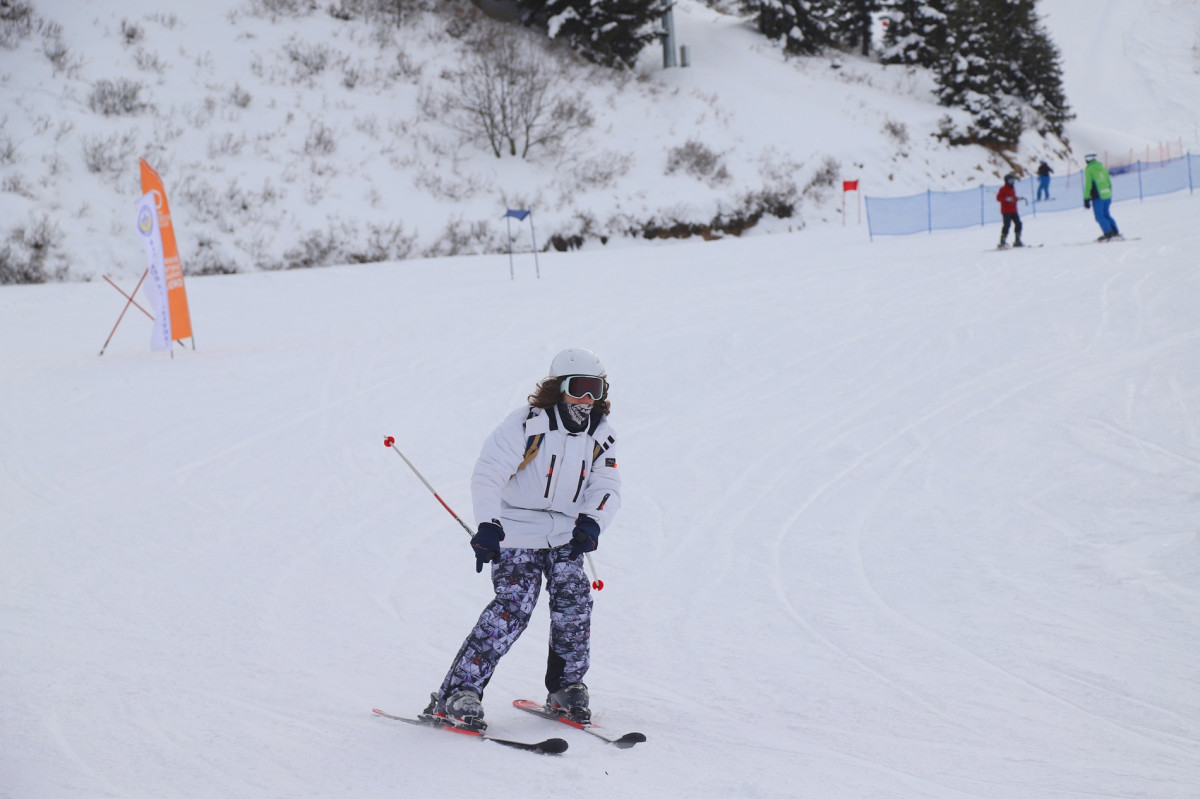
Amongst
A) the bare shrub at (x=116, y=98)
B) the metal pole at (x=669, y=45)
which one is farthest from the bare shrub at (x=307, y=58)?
the metal pole at (x=669, y=45)

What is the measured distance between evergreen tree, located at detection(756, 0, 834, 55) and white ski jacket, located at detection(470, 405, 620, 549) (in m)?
A: 42.3

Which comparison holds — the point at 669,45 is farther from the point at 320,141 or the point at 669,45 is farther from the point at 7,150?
the point at 7,150

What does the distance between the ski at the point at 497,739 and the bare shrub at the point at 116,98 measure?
84.7 feet

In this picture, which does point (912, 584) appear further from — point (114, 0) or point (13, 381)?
point (114, 0)

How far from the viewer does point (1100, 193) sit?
56.9ft

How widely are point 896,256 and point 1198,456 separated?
1251 centimetres

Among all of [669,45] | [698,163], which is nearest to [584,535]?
[698,163]

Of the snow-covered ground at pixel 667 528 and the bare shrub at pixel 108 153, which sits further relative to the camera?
the bare shrub at pixel 108 153

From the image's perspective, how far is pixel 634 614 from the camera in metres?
5.95

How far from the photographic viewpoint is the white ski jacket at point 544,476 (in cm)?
397

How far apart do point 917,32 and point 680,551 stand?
44.6 m

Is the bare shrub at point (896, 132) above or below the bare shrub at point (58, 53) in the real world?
below

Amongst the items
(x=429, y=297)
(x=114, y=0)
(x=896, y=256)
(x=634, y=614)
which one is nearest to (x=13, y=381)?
(x=429, y=297)

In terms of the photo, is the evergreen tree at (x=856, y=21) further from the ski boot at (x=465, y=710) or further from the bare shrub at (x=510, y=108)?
the ski boot at (x=465, y=710)
